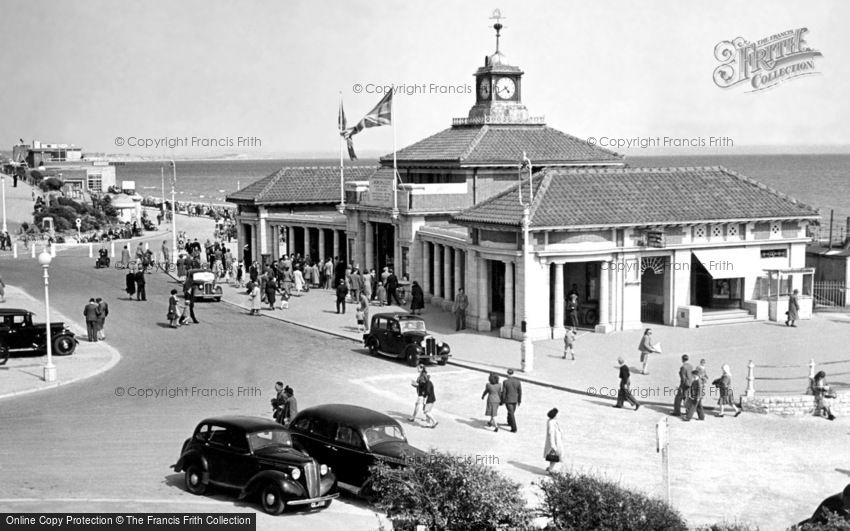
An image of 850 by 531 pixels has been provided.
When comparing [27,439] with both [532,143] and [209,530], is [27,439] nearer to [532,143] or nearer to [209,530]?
[209,530]

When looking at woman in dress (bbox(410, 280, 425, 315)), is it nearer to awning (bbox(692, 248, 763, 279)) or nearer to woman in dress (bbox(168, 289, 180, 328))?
woman in dress (bbox(168, 289, 180, 328))

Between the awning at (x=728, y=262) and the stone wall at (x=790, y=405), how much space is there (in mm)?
11454

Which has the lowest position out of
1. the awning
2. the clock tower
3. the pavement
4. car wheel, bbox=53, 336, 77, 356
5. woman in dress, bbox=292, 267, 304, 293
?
the pavement

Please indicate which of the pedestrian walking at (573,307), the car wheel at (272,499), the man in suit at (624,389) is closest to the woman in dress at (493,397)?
the man in suit at (624,389)

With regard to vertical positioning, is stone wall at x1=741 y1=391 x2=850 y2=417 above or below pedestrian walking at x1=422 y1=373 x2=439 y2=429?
below

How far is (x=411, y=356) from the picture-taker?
3148 cm

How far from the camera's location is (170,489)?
1928cm

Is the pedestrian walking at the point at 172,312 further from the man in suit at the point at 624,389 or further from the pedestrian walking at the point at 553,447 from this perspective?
the pedestrian walking at the point at 553,447

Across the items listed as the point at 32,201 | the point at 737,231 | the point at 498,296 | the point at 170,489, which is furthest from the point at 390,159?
the point at 32,201

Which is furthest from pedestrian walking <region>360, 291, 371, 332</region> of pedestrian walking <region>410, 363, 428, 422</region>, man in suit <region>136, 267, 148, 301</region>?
pedestrian walking <region>410, 363, 428, 422</region>

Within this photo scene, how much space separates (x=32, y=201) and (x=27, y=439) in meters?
88.8

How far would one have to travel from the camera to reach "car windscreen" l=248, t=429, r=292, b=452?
736 inches

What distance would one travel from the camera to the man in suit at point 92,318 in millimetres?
35031

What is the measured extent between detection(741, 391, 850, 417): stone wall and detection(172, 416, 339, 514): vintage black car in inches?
458
